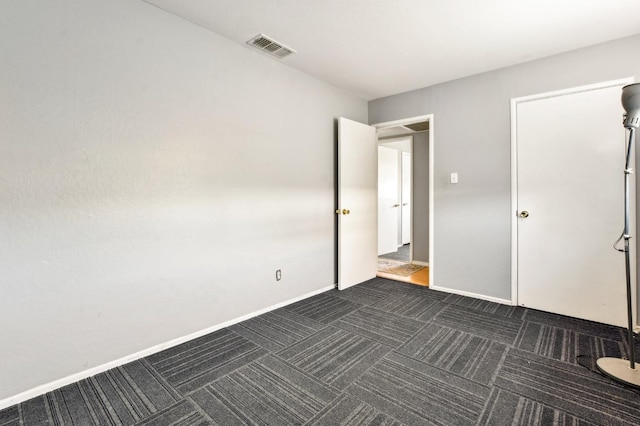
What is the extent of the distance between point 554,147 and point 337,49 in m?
2.22

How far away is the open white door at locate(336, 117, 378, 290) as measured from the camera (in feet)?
11.8

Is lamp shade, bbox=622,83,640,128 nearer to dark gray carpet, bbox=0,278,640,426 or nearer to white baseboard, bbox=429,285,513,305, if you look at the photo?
dark gray carpet, bbox=0,278,640,426

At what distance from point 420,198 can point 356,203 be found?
1809mm

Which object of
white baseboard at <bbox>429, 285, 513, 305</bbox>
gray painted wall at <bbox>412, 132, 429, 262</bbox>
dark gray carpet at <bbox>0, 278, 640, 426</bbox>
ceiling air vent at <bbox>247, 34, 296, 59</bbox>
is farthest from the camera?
gray painted wall at <bbox>412, 132, 429, 262</bbox>

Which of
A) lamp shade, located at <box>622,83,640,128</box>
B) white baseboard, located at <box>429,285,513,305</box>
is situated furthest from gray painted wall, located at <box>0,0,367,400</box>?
lamp shade, located at <box>622,83,640,128</box>

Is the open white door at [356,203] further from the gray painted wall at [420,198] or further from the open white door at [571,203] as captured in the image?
the open white door at [571,203]

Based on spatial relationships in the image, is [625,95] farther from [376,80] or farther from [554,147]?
[376,80]

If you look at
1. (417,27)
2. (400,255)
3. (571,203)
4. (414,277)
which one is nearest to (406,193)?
(400,255)

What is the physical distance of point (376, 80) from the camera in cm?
346

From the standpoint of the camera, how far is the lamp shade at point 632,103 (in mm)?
1816

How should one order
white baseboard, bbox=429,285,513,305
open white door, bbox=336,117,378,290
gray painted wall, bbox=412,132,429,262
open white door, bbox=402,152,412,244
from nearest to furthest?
white baseboard, bbox=429,285,513,305 < open white door, bbox=336,117,378,290 < gray painted wall, bbox=412,132,429,262 < open white door, bbox=402,152,412,244

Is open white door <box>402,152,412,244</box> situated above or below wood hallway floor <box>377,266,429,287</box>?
above

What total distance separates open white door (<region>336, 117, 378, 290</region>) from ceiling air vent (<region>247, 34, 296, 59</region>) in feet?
3.34

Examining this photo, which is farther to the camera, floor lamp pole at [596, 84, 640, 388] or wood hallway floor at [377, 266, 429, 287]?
wood hallway floor at [377, 266, 429, 287]
